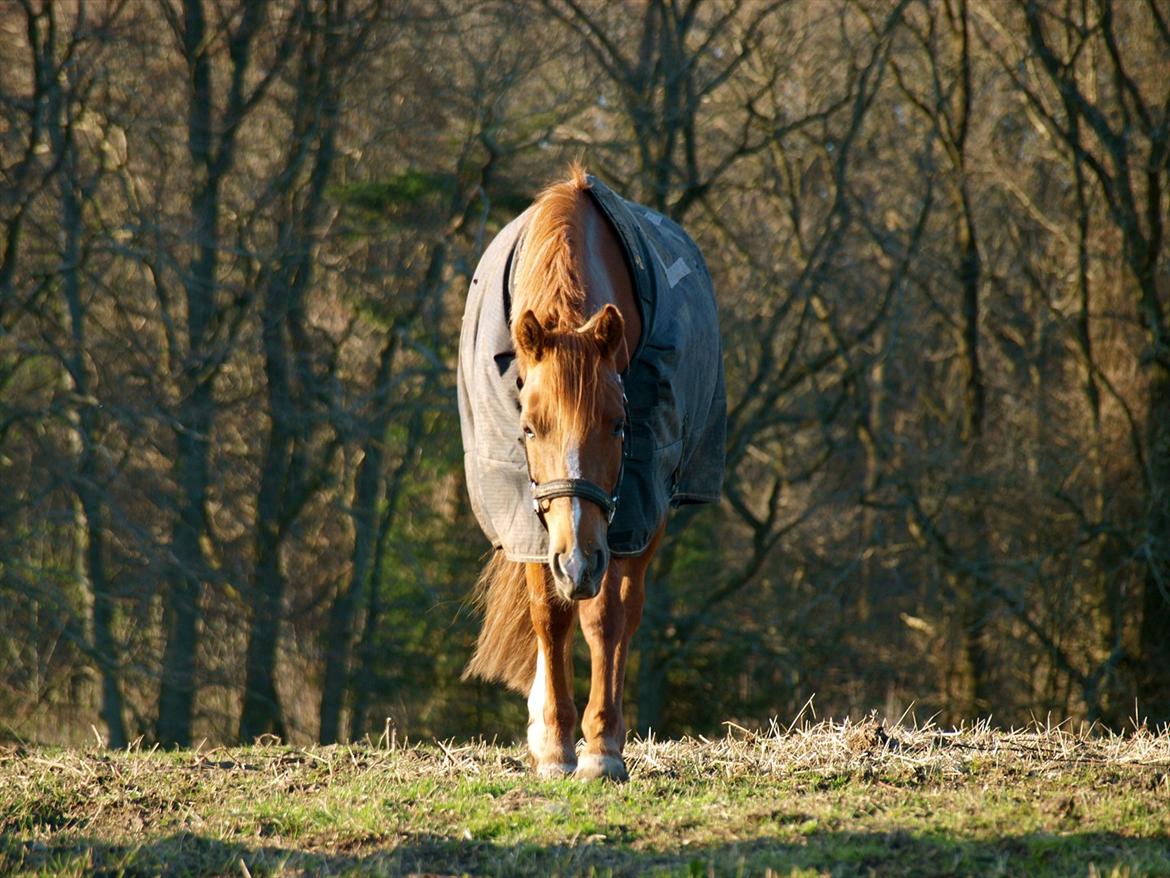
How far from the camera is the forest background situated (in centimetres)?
1308

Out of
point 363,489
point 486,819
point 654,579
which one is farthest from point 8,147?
point 486,819

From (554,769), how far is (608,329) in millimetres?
1611

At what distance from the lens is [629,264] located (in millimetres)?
5387

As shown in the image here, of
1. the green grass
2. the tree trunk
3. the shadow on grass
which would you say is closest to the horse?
A: the green grass

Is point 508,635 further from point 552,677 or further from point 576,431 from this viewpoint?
point 576,431

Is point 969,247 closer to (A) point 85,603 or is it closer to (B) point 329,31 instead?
(B) point 329,31

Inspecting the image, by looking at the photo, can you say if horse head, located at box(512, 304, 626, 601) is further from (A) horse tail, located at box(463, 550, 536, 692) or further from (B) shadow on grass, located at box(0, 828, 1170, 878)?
(A) horse tail, located at box(463, 550, 536, 692)

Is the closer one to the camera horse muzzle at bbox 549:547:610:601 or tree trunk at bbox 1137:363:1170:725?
horse muzzle at bbox 549:547:610:601

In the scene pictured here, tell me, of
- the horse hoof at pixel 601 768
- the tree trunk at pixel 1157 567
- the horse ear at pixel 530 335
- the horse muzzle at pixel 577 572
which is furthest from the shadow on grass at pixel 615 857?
the tree trunk at pixel 1157 567

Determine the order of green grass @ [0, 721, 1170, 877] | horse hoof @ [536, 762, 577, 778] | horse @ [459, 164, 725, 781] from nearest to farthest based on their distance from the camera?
1. green grass @ [0, 721, 1170, 877]
2. horse @ [459, 164, 725, 781]
3. horse hoof @ [536, 762, 577, 778]

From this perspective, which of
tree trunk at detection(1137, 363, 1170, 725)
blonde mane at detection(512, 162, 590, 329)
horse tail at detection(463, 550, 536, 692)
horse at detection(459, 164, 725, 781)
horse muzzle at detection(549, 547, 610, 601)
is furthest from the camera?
tree trunk at detection(1137, 363, 1170, 725)

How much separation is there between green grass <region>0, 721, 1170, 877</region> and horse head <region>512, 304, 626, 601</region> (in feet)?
2.39

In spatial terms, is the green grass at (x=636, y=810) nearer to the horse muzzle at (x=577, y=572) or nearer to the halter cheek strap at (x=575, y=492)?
the horse muzzle at (x=577, y=572)

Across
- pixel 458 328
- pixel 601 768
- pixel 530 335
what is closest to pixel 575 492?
pixel 530 335
